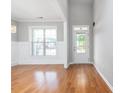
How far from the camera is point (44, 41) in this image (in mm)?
9398

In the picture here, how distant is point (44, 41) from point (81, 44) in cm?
235

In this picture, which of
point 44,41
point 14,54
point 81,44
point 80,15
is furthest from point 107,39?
point 14,54

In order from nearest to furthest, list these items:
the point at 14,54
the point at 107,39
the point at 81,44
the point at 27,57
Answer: the point at 107,39
the point at 14,54
the point at 27,57
the point at 81,44

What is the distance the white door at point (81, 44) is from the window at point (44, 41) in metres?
Answer: 1.31

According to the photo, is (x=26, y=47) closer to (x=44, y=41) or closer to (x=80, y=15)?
(x=44, y=41)

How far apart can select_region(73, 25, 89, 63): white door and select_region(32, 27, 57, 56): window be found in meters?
1.31

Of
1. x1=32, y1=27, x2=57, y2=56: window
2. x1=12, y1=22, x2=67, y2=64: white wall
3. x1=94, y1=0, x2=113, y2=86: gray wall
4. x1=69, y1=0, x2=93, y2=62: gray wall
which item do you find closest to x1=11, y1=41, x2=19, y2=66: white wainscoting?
x1=12, y1=22, x2=67, y2=64: white wall

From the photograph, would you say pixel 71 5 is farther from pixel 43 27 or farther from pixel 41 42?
pixel 41 42

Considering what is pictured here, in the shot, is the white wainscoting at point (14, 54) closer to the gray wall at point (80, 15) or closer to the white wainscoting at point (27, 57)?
the white wainscoting at point (27, 57)

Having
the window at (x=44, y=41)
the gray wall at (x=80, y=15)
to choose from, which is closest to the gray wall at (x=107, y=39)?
the gray wall at (x=80, y=15)

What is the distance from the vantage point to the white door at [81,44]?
932cm

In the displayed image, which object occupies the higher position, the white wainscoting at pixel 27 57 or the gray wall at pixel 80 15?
the gray wall at pixel 80 15
